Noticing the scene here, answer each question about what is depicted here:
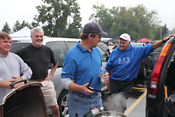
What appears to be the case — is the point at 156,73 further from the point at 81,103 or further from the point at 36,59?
the point at 36,59

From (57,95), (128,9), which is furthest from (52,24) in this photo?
(57,95)

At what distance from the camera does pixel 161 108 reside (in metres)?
2.21

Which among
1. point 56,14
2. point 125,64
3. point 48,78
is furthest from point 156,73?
point 56,14

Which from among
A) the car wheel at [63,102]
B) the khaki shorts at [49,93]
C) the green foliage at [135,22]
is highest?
the green foliage at [135,22]

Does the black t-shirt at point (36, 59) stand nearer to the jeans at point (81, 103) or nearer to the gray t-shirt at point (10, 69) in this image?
the gray t-shirt at point (10, 69)

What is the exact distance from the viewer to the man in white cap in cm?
353

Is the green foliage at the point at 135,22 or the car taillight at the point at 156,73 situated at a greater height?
the green foliage at the point at 135,22

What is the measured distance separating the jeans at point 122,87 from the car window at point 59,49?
1343 millimetres

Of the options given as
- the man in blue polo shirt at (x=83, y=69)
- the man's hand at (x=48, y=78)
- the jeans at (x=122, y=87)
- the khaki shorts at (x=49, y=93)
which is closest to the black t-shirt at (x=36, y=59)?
the man's hand at (x=48, y=78)

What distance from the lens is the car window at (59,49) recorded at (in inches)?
155

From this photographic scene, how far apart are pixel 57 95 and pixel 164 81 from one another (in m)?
2.40

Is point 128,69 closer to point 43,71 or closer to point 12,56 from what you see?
point 43,71

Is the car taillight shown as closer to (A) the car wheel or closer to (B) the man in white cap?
(B) the man in white cap

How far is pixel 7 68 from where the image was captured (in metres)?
2.59
